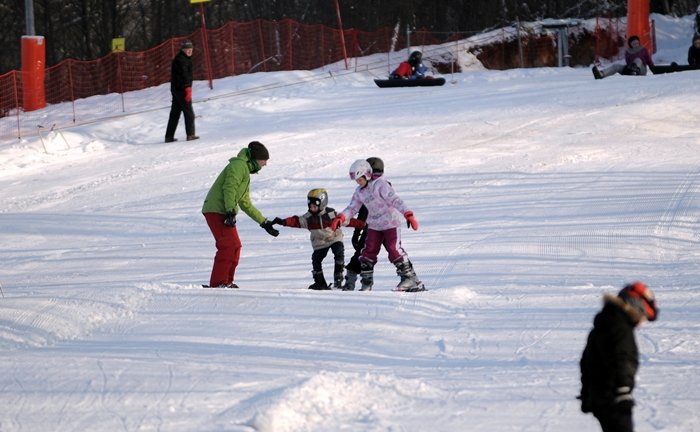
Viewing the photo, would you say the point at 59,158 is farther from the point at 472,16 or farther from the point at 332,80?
the point at 472,16

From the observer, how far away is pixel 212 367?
24.9 ft

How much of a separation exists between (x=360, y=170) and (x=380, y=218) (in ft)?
1.62

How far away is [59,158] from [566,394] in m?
13.9

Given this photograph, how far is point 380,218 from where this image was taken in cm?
1001

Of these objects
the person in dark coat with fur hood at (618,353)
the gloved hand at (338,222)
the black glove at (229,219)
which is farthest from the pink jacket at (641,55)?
the person in dark coat with fur hood at (618,353)

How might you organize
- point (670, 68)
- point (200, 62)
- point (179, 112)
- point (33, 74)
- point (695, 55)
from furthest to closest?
point (200, 62) < point (33, 74) < point (670, 68) < point (695, 55) < point (179, 112)

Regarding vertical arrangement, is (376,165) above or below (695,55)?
below

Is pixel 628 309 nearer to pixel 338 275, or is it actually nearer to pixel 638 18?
pixel 338 275

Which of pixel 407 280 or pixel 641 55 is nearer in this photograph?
pixel 407 280

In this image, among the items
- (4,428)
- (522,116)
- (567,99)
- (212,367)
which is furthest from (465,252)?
(567,99)

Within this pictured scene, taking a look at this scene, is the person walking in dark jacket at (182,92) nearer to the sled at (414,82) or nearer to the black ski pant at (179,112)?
the black ski pant at (179,112)

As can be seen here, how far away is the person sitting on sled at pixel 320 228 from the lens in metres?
10.0

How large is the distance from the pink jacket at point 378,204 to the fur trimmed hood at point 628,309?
4.86 metres

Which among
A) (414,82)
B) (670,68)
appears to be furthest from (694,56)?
(414,82)
